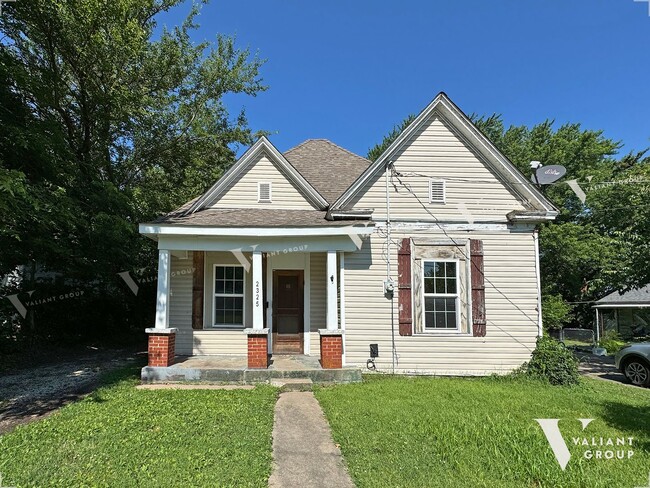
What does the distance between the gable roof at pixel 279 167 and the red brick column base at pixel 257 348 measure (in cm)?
375

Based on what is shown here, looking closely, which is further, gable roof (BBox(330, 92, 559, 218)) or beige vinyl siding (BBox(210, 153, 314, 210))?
beige vinyl siding (BBox(210, 153, 314, 210))

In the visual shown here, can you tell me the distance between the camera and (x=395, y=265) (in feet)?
28.8

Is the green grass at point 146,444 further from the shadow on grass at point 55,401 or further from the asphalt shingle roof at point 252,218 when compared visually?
the asphalt shingle roof at point 252,218

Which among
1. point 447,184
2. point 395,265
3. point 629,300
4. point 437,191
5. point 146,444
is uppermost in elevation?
point 447,184

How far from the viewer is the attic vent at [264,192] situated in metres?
10.1

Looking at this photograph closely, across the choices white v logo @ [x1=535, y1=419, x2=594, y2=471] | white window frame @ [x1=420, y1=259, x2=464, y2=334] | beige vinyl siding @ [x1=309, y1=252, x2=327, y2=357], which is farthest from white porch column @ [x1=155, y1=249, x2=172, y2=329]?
white v logo @ [x1=535, y1=419, x2=594, y2=471]

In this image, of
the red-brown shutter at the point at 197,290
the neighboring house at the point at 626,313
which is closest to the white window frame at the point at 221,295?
the red-brown shutter at the point at 197,290

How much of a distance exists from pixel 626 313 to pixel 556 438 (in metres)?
22.9

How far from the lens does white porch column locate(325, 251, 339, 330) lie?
8.02 m

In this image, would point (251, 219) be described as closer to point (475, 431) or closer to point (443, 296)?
point (443, 296)

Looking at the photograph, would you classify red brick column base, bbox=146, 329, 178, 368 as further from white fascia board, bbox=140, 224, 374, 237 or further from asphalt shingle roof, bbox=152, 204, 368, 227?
asphalt shingle roof, bbox=152, 204, 368, 227

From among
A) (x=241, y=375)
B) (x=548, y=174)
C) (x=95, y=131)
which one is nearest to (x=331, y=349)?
(x=241, y=375)

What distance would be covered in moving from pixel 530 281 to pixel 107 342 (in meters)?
13.2

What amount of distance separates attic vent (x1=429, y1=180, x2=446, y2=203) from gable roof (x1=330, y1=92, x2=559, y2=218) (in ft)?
3.80
